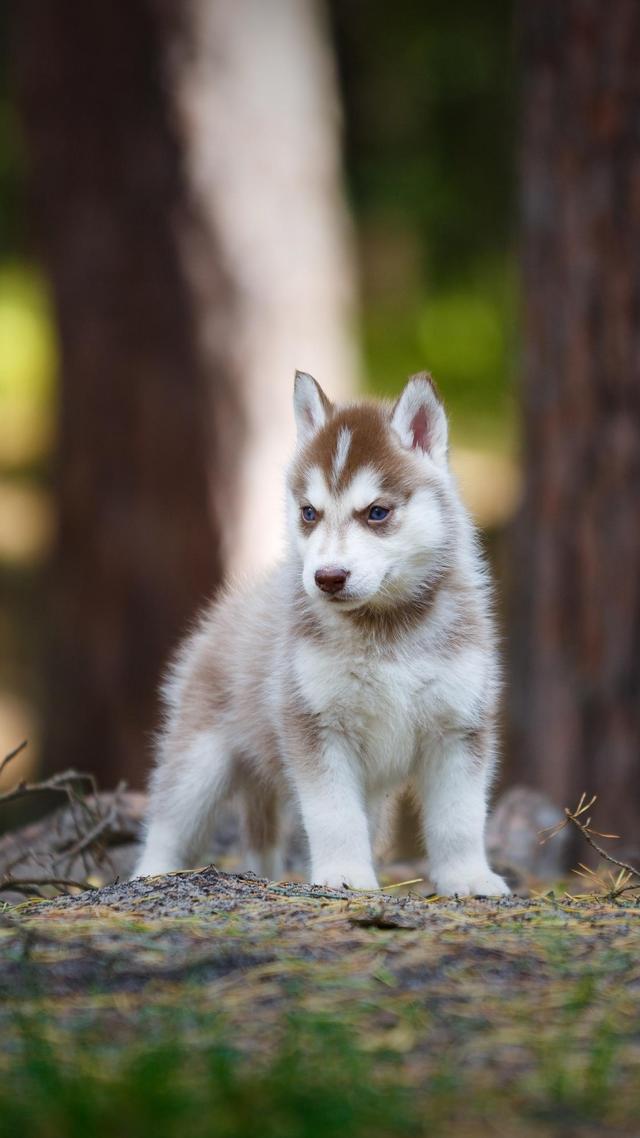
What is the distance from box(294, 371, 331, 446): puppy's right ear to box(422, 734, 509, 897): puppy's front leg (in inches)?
46.6

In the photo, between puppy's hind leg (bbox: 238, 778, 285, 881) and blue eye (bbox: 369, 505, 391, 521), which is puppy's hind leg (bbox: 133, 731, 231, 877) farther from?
blue eye (bbox: 369, 505, 391, 521)

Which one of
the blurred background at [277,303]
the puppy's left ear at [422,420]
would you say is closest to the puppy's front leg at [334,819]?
the puppy's left ear at [422,420]

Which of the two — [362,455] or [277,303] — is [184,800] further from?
[277,303]

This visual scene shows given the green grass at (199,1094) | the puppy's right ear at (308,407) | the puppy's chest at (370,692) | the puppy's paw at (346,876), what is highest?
the puppy's right ear at (308,407)

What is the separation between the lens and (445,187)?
16000mm

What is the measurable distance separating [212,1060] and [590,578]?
20.5 feet

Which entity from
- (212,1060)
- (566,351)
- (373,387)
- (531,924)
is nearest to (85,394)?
(566,351)

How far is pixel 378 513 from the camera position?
16.5 feet

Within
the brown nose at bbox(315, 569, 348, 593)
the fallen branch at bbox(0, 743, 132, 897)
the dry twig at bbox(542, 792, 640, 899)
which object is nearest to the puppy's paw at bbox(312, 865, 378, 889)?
the dry twig at bbox(542, 792, 640, 899)

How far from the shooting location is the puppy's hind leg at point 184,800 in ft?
18.1

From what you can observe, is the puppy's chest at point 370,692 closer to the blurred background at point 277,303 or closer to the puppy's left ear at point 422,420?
the puppy's left ear at point 422,420

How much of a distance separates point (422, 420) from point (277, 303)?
20.0 ft

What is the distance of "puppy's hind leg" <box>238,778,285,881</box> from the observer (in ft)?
19.2

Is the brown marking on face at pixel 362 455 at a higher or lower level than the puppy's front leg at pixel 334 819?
higher
